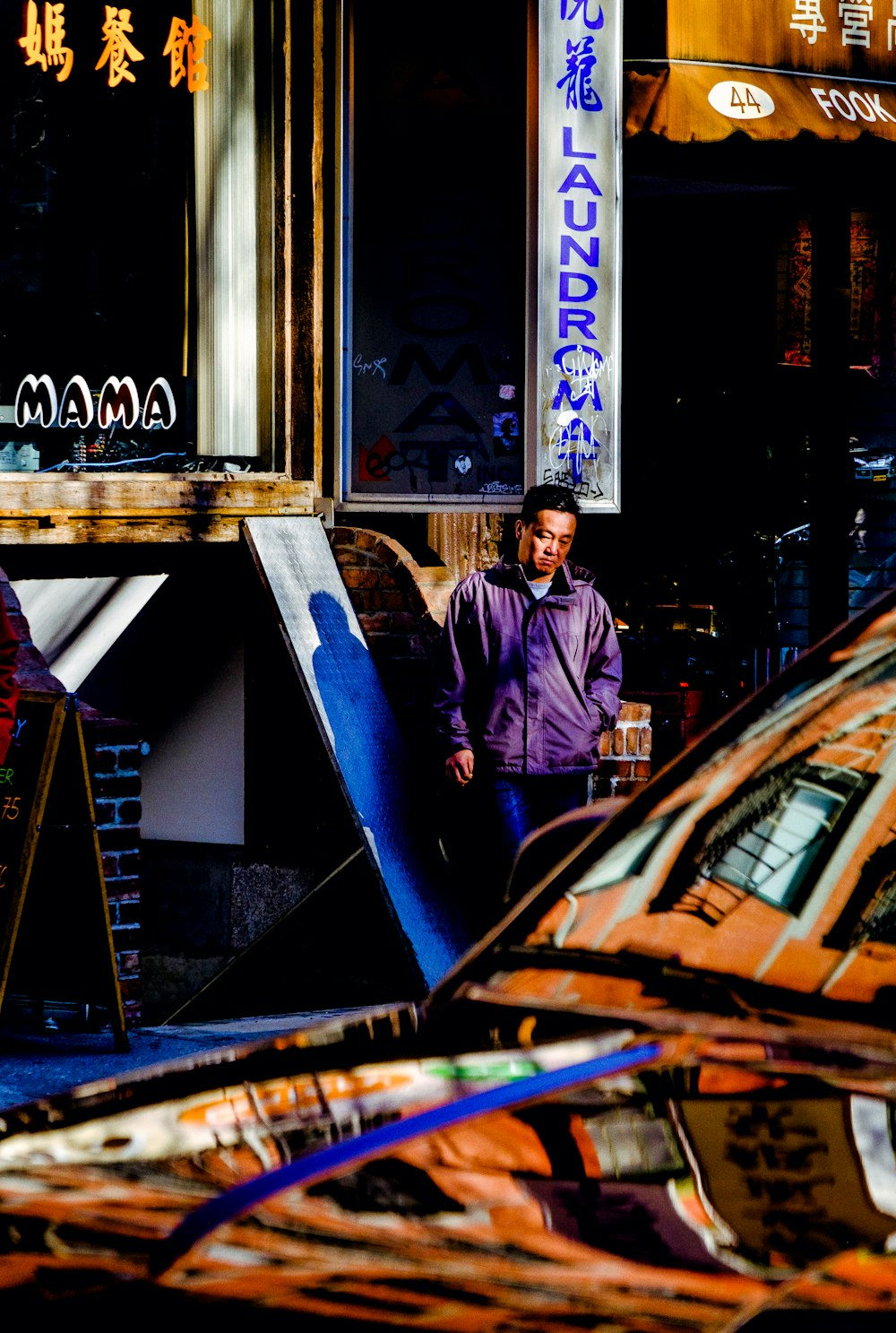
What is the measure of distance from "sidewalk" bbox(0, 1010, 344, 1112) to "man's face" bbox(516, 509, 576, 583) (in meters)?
1.88

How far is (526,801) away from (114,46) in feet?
12.0

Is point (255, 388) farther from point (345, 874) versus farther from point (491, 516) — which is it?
point (345, 874)

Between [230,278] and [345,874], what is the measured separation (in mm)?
2626

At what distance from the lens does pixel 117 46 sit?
8.34 metres

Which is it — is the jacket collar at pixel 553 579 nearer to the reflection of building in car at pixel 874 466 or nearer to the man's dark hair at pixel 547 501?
the man's dark hair at pixel 547 501

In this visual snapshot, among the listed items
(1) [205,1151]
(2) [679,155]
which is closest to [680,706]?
(2) [679,155]

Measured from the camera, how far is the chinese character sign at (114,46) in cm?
818

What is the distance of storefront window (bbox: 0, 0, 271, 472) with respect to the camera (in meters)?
8.16

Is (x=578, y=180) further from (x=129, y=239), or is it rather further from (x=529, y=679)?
(x=529, y=679)

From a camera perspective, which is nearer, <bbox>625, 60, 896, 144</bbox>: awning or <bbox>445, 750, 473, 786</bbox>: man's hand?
<bbox>445, 750, 473, 786</bbox>: man's hand

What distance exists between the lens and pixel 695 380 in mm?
11625

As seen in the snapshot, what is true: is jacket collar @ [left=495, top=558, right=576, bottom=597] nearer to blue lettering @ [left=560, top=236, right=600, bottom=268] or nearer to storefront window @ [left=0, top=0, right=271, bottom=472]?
storefront window @ [left=0, top=0, right=271, bottom=472]

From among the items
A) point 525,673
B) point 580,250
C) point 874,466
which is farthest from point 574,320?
point 874,466

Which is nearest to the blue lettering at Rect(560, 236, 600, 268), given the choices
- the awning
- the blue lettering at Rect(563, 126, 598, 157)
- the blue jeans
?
the blue lettering at Rect(563, 126, 598, 157)
